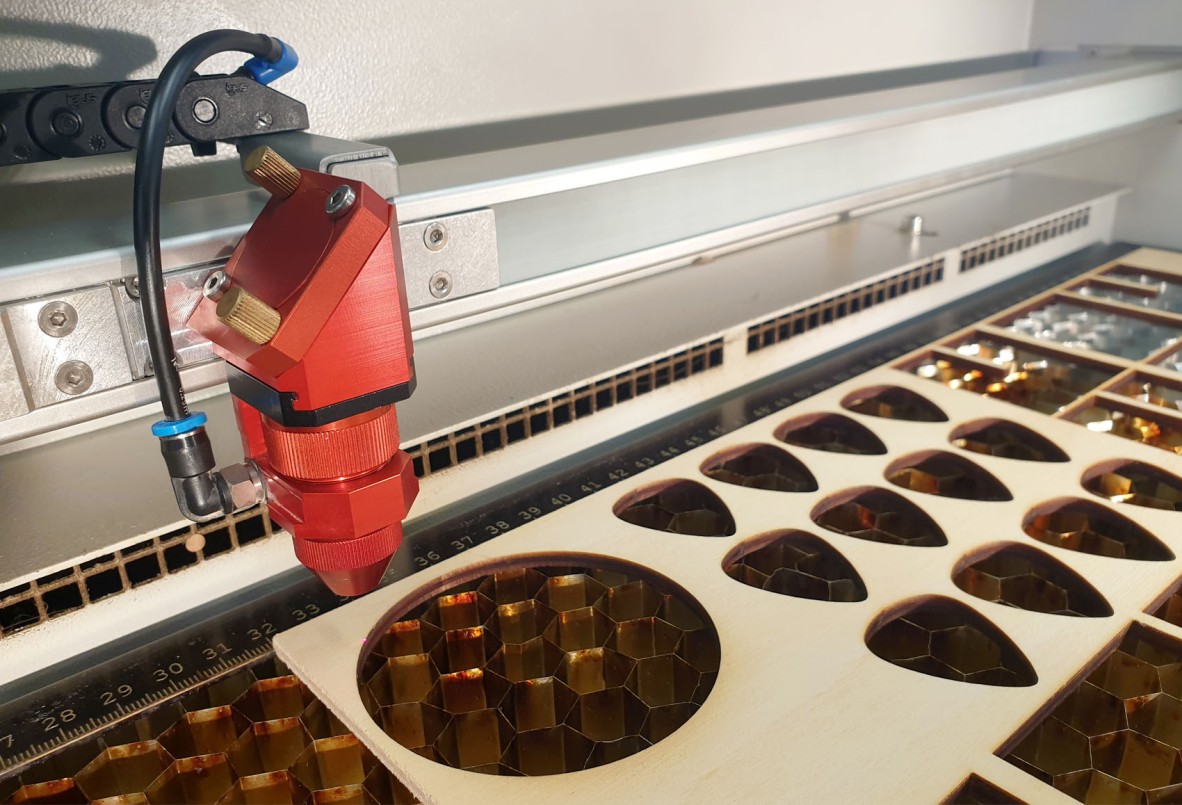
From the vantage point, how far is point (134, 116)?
2.34 ft

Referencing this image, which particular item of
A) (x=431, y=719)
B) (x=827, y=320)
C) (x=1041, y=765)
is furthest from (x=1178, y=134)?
(x=431, y=719)

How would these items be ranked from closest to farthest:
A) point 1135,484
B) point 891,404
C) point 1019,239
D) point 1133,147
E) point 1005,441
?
point 1135,484, point 1005,441, point 891,404, point 1019,239, point 1133,147

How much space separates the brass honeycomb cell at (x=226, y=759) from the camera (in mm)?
830

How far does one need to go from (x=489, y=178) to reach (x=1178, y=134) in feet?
6.50

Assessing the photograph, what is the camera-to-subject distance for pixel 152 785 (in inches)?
32.6

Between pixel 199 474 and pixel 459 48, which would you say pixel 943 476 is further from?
pixel 199 474

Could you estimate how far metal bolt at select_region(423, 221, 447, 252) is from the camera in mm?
843

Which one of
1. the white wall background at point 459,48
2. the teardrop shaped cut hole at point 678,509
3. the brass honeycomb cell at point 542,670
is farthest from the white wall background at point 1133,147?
the brass honeycomb cell at point 542,670

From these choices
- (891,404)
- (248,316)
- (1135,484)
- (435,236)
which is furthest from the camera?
(891,404)

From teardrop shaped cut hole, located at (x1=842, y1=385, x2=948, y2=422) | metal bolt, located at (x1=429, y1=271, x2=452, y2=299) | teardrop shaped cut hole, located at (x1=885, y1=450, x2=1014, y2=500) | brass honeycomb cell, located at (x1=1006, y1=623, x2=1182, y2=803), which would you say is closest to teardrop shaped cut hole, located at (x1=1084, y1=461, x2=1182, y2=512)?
teardrop shaped cut hole, located at (x1=885, y1=450, x2=1014, y2=500)

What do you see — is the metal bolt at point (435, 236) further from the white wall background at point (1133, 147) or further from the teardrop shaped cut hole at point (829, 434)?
the white wall background at point (1133, 147)

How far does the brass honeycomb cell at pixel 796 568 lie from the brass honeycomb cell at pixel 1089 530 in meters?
0.27

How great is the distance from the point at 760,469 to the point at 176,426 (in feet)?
2.82

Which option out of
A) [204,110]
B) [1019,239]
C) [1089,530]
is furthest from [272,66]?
[1019,239]
